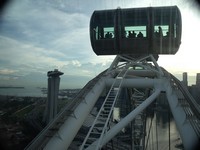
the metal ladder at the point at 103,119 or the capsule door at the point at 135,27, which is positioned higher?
the capsule door at the point at 135,27

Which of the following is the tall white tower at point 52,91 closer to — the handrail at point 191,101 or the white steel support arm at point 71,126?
the white steel support arm at point 71,126

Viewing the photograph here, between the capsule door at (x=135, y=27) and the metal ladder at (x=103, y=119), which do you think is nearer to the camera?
the metal ladder at (x=103, y=119)

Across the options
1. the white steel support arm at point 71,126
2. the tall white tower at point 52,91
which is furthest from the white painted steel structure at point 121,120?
the tall white tower at point 52,91

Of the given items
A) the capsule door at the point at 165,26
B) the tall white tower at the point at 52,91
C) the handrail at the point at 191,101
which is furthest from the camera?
the tall white tower at the point at 52,91

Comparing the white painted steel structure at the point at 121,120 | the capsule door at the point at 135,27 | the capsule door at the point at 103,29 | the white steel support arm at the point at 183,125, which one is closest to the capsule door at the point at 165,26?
the capsule door at the point at 135,27

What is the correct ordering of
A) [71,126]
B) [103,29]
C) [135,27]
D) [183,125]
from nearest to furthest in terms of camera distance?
1. [71,126]
2. [183,125]
3. [135,27]
4. [103,29]

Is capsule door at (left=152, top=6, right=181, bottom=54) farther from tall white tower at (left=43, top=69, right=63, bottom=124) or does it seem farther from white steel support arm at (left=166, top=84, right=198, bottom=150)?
tall white tower at (left=43, top=69, right=63, bottom=124)

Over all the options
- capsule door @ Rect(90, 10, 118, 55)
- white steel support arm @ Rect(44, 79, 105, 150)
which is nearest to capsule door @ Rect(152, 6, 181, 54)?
capsule door @ Rect(90, 10, 118, 55)

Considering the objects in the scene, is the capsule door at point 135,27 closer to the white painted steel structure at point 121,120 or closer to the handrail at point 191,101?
the white painted steel structure at point 121,120

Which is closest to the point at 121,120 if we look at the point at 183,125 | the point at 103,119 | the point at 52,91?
the point at 103,119

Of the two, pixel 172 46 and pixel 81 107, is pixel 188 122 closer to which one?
pixel 81 107

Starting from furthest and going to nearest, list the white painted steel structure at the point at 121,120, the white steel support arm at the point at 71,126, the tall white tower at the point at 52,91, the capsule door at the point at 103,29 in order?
1. the tall white tower at the point at 52,91
2. the capsule door at the point at 103,29
3. the white painted steel structure at the point at 121,120
4. the white steel support arm at the point at 71,126

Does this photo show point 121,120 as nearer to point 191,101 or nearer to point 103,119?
point 103,119
